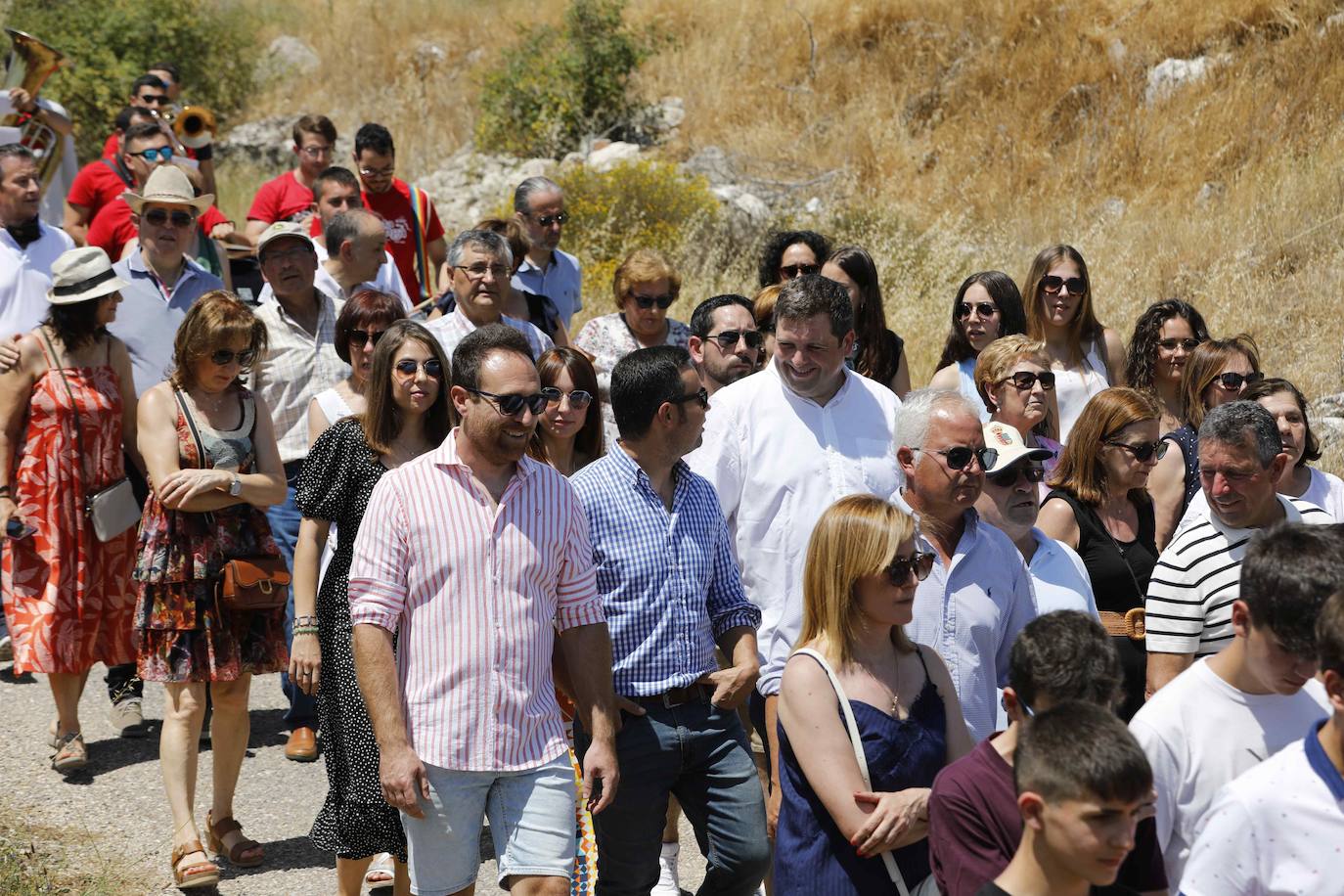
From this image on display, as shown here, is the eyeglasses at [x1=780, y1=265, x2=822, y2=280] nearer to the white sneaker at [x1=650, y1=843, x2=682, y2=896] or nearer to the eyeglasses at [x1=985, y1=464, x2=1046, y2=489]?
the eyeglasses at [x1=985, y1=464, x2=1046, y2=489]

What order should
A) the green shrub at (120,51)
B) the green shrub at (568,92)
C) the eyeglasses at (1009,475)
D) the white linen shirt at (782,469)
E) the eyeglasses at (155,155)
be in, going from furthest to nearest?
the green shrub at (120,51)
the green shrub at (568,92)
the eyeglasses at (155,155)
the white linen shirt at (782,469)
the eyeglasses at (1009,475)

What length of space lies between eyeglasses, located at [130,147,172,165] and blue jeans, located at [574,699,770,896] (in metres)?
5.69

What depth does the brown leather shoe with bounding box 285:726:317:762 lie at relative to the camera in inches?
265

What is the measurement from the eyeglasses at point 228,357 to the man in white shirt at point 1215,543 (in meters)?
3.54

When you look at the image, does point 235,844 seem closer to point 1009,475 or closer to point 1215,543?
point 1009,475

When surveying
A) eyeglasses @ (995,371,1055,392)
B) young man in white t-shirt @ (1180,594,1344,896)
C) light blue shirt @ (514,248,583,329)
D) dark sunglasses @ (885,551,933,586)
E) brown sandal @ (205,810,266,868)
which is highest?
light blue shirt @ (514,248,583,329)

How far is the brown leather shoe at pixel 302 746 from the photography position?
6.73 m

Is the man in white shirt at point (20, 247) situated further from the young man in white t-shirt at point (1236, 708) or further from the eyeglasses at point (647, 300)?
the young man in white t-shirt at point (1236, 708)

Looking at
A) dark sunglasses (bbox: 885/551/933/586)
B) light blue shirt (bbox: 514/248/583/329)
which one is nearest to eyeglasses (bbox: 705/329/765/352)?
light blue shirt (bbox: 514/248/583/329)

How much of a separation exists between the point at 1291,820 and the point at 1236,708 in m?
0.51

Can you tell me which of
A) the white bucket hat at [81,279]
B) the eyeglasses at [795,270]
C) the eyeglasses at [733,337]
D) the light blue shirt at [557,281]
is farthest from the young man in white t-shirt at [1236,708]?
the light blue shirt at [557,281]

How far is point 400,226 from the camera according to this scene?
9.45 metres

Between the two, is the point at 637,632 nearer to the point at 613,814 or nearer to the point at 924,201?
the point at 613,814

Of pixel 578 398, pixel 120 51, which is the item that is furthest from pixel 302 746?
pixel 120 51
